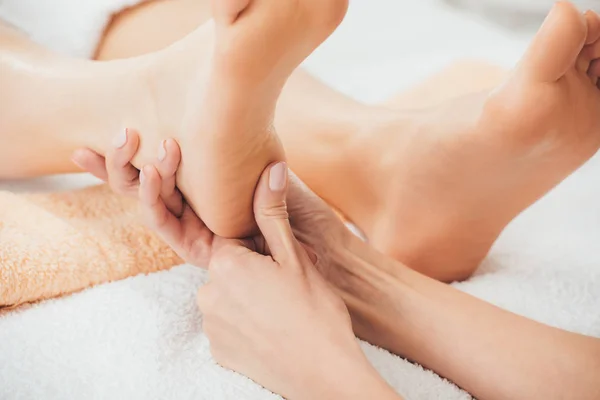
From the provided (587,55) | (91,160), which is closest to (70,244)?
(91,160)

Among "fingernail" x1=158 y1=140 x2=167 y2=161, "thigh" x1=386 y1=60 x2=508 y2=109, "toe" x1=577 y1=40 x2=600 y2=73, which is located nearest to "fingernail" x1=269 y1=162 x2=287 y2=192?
"fingernail" x1=158 y1=140 x2=167 y2=161

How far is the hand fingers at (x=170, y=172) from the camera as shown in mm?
696

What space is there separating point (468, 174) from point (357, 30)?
0.73m

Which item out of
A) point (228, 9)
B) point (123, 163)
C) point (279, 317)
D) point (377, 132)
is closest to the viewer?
point (228, 9)

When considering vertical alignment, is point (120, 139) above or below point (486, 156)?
below

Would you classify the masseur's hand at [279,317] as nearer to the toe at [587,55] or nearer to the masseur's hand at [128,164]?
the masseur's hand at [128,164]

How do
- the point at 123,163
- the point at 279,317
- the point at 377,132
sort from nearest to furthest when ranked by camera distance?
the point at 279,317 < the point at 123,163 < the point at 377,132

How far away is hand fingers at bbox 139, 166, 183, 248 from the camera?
725mm

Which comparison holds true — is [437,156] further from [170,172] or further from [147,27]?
[147,27]

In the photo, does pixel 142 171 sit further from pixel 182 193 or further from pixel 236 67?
pixel 236 67

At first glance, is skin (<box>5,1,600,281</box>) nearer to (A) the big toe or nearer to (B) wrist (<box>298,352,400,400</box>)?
(A) the big toe

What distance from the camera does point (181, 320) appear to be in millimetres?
774

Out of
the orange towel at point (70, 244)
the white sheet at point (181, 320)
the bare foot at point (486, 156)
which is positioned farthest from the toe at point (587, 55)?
the orange towel at point (70, 244)

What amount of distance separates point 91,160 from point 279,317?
0.95ft
